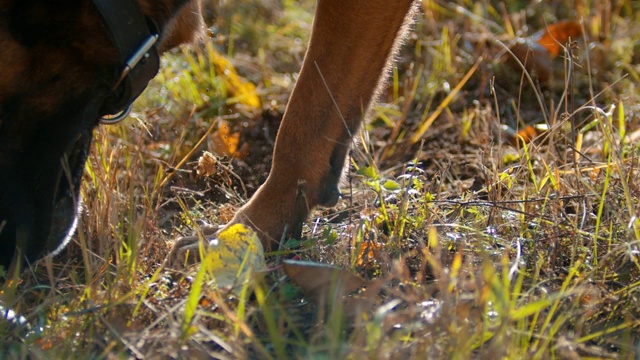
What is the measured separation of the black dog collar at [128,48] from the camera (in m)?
2.18

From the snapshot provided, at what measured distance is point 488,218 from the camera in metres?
2.48

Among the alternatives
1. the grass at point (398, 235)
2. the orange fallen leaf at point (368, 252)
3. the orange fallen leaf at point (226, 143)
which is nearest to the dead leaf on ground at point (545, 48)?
the grass at point (398, 235)

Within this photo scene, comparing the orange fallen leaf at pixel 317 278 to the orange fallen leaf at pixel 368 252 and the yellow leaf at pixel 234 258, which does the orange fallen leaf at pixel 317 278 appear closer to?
the yellow leaf at pixel 234 258

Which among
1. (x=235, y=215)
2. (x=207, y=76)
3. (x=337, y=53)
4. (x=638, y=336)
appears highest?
(x=337, y=53)

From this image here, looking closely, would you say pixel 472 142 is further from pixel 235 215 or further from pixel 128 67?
pixel 128 67

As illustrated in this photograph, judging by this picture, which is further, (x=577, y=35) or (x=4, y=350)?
(x=577, y=35)

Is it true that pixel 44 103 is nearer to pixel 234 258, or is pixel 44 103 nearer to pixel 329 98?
pixel 234 258

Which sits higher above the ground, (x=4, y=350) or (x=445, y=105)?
(x=4, y=350)

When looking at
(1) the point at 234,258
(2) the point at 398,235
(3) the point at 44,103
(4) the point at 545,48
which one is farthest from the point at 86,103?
(4) the point at 545,48

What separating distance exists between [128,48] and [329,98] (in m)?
0.67

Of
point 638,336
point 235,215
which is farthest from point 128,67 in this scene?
point 638,336

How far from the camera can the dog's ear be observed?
2117mm

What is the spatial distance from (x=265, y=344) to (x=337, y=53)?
111cm

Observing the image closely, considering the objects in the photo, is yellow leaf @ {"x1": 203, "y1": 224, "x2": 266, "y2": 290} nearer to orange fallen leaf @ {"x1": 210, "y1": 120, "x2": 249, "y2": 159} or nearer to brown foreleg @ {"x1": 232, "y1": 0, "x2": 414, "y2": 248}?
brown foreleg @ {"x1": 232, "y1": 0, "x2": 414, "y2": 248}
